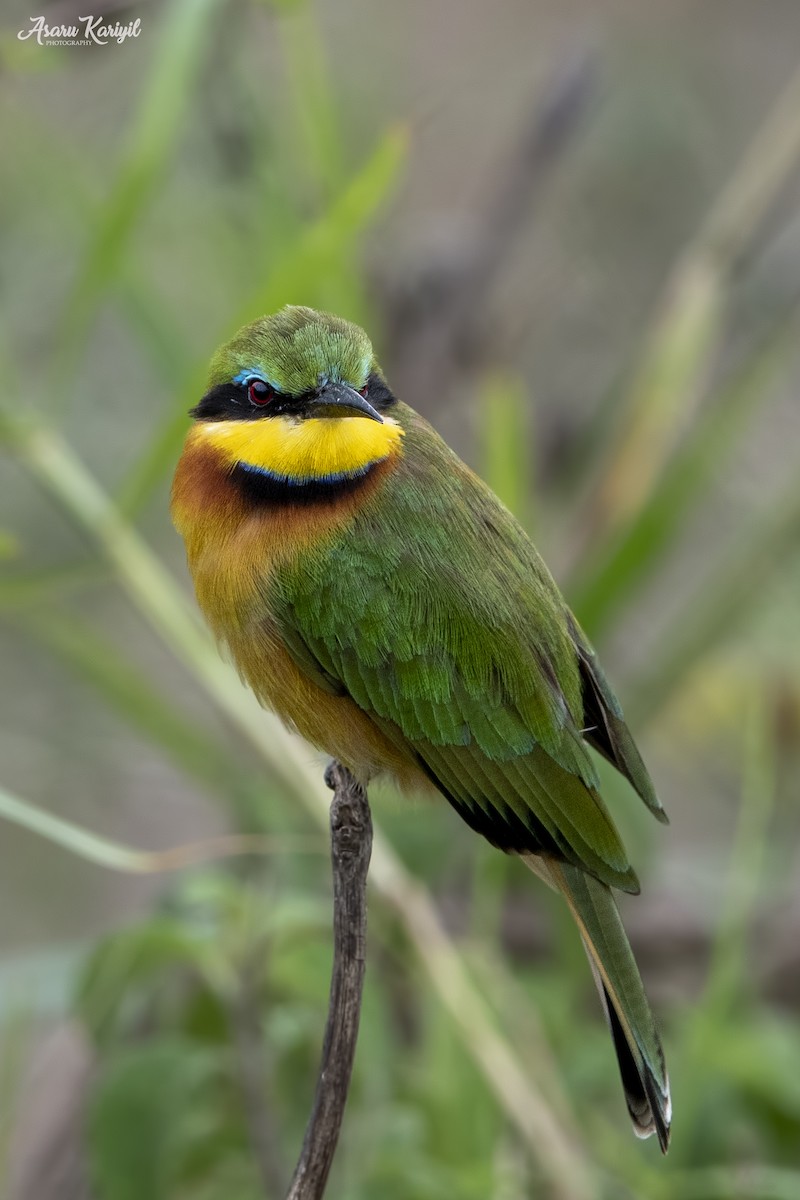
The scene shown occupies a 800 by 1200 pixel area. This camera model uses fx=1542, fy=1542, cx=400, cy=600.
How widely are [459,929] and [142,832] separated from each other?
1494mm

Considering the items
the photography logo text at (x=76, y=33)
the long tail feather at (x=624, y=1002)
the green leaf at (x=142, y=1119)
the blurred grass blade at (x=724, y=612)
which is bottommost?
the green leaf at (x=142, y=1119)

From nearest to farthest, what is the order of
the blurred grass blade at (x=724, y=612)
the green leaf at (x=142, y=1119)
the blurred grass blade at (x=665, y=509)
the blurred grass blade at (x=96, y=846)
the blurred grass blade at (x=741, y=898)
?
1. the blurred grass blade at (x=96, y=846)
2. the green leaf at (x=142, y=1119)
3. the blurred grass blade at (x=741, y=898)
4. the blurred grass blade at (x=665, y=509)
5. the blurred grass blade at (x=724, y=612)

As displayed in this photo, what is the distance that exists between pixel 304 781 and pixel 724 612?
0.83 metres

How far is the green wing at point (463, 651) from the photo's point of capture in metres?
1.54

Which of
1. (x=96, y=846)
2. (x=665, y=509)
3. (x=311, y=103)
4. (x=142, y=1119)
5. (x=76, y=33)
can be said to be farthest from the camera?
(x=311, y=103)

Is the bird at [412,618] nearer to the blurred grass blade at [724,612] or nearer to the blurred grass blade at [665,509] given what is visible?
the blurred grass blade at [665,509]

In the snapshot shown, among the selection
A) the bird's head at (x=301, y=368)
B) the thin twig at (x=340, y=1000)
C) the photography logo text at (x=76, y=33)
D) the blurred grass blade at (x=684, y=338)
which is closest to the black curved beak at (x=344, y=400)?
the bird's head at (x=301, y=368)

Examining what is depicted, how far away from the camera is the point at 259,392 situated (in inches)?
61.6

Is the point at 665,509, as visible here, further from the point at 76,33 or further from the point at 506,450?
the point at 76,33

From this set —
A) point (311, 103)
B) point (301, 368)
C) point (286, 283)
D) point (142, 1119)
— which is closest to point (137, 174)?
point (286, 283)

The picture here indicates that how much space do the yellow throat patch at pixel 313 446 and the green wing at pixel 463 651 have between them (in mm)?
36

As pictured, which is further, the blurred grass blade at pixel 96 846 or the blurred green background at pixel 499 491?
the blurred green background at pixel 499 491

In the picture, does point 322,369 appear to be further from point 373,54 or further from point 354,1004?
point 373,54

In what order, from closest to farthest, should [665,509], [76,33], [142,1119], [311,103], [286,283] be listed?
[142,1119], [286,283], [76,33], [665,509], [311,103]
